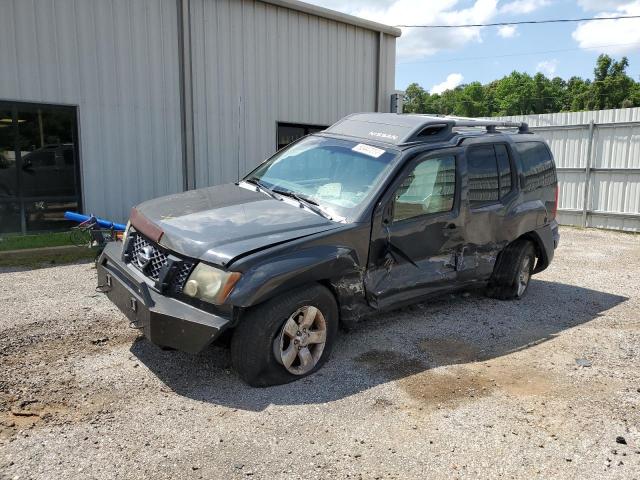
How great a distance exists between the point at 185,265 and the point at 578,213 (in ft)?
39.3

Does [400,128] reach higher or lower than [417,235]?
higher

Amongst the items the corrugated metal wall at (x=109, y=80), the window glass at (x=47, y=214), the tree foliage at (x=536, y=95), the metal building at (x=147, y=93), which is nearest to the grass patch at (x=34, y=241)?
the window glass at (x=47, y=214)

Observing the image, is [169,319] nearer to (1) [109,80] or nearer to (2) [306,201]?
(2) [306,201]

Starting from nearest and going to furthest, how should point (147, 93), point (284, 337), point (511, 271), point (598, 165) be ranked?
point (284, 337), point (511, 271), point (147, 93), point (598, 165)

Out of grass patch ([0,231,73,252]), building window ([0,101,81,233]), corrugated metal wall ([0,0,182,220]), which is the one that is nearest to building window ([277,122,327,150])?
corrugated metal wall ([0,0,182,220])

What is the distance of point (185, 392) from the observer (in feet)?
12.1

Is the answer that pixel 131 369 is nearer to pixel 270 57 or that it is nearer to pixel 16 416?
pixel 16 416

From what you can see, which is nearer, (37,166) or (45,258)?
(45,258)

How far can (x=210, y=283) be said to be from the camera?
3.48 meters

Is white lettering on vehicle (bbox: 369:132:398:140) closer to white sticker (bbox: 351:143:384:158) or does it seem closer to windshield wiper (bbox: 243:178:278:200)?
white sticker (bbox: 351:143:384:158)

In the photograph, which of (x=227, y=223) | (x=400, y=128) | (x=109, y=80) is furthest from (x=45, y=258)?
(x=400, y=128)

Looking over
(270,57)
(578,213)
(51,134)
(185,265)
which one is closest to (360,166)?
(185,265)

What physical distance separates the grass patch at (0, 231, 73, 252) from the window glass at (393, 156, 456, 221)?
5.77 m

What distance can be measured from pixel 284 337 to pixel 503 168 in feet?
10.9
